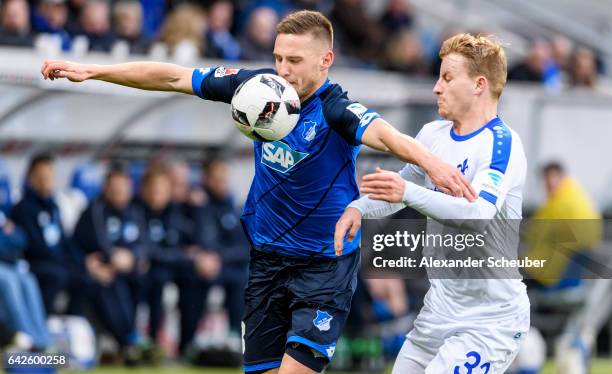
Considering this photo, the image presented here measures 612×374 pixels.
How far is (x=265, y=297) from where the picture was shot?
6.82 metres

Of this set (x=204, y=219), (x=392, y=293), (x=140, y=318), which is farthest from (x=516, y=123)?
(x=140, y=318)

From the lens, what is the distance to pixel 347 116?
6.37 m

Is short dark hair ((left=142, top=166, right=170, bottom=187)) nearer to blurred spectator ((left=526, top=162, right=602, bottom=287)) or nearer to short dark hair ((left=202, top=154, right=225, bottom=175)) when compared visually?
short dark hair ((left=202, top=154, right=225, bottom=175))

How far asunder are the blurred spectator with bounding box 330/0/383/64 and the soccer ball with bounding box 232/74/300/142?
9.93 m

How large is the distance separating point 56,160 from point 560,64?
840 cm

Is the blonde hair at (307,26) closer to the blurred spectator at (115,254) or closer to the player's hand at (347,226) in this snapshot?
the player's hand at (347,226)

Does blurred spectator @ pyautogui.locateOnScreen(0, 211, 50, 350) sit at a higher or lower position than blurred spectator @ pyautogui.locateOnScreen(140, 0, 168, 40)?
lower

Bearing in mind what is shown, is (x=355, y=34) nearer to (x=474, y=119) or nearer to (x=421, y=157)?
(x=474, y=119)

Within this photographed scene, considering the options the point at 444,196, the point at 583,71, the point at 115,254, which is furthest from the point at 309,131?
the point at 583,71

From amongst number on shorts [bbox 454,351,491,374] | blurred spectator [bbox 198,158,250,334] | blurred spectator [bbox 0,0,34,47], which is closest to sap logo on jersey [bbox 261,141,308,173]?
number on shorts [bbox 454,351,491,374]

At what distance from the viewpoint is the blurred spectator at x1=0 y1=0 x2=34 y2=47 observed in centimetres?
1177

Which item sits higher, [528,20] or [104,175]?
[528,20]

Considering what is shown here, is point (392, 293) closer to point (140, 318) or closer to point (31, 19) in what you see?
point (140, 318)

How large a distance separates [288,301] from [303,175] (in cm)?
70
